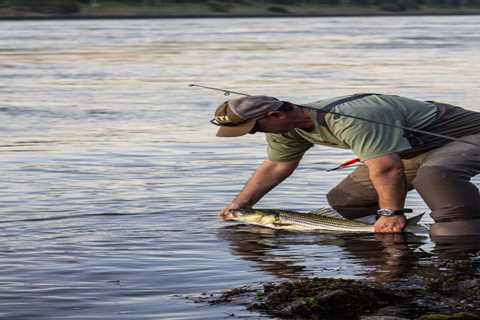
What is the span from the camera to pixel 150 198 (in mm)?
13172

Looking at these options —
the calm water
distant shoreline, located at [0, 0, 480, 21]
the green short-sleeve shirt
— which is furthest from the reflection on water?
distant shoreline, located at [0, 0, 480, 21]

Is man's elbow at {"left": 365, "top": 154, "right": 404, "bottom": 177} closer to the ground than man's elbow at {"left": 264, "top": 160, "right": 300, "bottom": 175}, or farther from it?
farther from it

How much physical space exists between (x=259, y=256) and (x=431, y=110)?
1.63m

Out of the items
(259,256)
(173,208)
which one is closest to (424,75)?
(173,208)

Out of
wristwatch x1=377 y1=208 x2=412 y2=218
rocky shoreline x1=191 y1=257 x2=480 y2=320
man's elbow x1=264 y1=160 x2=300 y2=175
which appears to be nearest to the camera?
rocky shoreline x1=191 y1=257 x2=480 y2=320

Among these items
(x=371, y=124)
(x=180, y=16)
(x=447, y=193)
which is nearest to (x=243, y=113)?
(x=371, y=124)

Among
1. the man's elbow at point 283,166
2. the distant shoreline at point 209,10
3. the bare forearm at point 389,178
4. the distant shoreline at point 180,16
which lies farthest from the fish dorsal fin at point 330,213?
the distant shoreline at point 209,10

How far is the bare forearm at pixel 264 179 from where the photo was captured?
10297 millimetres

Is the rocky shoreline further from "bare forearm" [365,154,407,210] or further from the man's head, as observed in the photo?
the man's head

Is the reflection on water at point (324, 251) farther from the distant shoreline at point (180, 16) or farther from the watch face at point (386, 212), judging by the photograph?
the distant shoreline at point (180, 16)

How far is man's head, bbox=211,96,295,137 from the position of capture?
926 centimetres

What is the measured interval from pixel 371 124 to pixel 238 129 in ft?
2.94

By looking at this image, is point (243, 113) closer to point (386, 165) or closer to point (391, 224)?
point (386, 165)

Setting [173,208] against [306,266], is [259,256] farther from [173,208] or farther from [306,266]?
[173,208]
